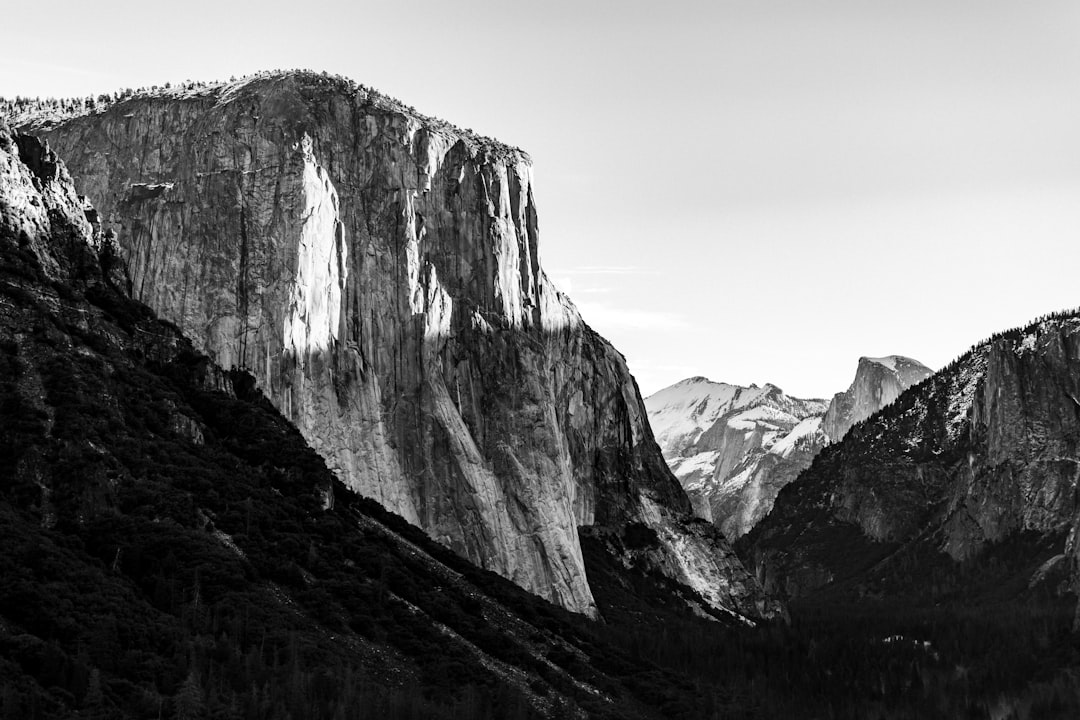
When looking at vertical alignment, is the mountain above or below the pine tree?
above

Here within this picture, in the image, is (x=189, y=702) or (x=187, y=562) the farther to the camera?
(x=187, y=562)

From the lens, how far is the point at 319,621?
13462 centimetres

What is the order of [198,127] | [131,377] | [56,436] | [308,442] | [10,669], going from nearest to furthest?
[10,669] < [56,436] < [131,377] < [308,442] < [198,127]

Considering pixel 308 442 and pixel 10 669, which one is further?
pixel 308 442

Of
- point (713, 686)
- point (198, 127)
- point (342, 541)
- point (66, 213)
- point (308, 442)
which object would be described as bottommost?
point (713, 686)

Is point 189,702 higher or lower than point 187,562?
lower

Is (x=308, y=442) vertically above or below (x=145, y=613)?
above

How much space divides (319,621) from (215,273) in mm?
56927

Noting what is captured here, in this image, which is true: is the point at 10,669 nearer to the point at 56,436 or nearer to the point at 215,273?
the point at 56,436

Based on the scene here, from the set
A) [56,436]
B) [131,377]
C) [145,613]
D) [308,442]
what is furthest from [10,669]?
[308,442]

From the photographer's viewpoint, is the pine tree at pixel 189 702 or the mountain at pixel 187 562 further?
the mountain at pixel 187 562

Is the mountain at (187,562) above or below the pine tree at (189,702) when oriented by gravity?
above

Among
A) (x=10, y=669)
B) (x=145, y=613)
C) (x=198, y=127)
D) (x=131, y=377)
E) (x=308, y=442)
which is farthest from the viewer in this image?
(x=198, y=127)

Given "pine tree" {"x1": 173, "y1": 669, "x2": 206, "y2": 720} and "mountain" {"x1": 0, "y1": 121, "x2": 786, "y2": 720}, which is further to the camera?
"mountain" {"x1": 0, "y1": 121, "x2": 786, "y2": 720}
